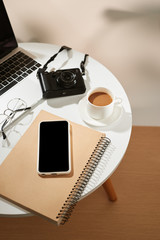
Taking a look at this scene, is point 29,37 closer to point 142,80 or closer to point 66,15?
point 66,15

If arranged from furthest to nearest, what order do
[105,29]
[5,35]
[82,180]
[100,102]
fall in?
[105,29], [5,35], [100,102], [82,180]

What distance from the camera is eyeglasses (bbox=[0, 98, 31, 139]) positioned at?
953 mm

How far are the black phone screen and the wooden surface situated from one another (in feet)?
2.04

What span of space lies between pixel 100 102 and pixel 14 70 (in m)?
0.37

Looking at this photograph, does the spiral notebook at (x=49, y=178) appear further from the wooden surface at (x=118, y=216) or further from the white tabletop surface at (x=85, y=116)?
the wooden surface at (x=118, y=216)

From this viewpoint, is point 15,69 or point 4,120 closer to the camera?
point 4,120

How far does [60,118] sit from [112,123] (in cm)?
18

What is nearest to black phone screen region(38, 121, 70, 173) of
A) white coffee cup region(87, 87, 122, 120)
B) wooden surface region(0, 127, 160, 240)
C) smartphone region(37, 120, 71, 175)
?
smartphone region(37, 120, 71, 175)

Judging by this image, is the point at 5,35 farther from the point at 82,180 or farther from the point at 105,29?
the point at 82,180

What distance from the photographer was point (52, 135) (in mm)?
898

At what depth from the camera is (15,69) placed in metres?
1.08

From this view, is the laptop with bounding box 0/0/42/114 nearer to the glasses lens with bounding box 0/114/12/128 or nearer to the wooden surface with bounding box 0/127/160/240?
the glasses lens with bounding box 0/114/12/128

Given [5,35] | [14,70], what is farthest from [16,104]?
[5,35]

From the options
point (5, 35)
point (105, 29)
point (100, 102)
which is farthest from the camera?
point (105, 29)
